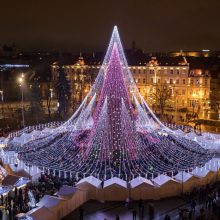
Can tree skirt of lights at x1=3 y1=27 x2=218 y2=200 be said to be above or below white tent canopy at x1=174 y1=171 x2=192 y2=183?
above

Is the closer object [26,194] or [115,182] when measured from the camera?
[26,194]

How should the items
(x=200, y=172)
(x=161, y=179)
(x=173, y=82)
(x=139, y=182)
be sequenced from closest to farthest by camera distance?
1. (x=139, y=182)
2. (x=161, y=179)
3. (x=200, y=172)
4. (x=173, y=82)

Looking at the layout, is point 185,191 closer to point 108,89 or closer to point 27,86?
point 108,89

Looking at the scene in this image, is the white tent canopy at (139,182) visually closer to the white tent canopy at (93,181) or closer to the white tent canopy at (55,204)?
the white tent canopy at (93,181)

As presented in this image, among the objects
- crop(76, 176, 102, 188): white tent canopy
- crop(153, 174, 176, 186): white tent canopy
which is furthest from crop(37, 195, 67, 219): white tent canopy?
crop(153, 174, 176, 186): white tent canopy

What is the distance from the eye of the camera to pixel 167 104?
60.6 meters

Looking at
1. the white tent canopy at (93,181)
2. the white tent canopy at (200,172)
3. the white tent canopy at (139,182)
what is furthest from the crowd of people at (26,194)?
the white tent canopy at (200,172)

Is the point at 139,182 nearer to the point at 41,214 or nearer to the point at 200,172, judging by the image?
the point at 200,172

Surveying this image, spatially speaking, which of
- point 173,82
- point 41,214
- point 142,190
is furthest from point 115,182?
point 173,82

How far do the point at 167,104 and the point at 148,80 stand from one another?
6.40m

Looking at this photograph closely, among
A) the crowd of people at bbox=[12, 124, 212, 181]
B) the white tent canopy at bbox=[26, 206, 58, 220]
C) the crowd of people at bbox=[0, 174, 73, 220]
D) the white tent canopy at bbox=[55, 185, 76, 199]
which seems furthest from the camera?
the crowd of people at bbox=[12, 124, 212, 181]

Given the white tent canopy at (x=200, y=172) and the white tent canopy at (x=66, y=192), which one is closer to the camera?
the white tent canopy at (x=66, y=192)

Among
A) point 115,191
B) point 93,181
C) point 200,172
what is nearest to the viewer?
point 115,191

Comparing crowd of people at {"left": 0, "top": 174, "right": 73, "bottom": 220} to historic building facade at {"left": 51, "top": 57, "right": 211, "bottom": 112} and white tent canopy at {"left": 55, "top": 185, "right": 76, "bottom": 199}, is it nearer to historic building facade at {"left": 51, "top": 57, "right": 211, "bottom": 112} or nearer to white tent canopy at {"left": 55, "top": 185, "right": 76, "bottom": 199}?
white tent canopy at {"left": 55, "top": 185, "right": 76, "bottom": 199}
